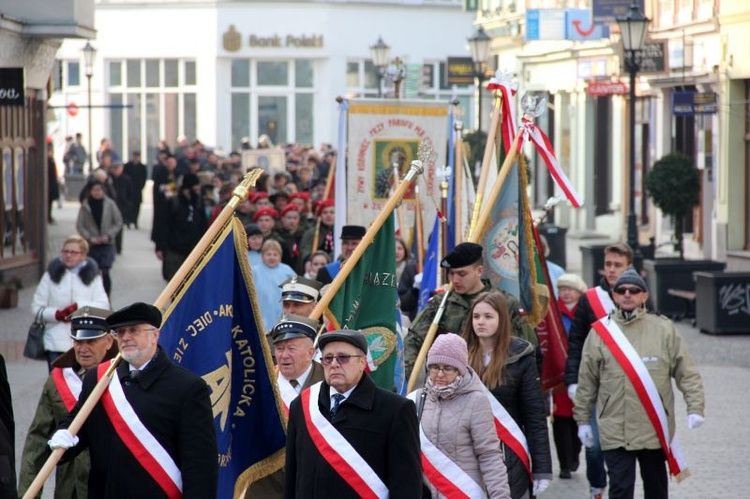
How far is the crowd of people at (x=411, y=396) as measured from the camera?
6551mm

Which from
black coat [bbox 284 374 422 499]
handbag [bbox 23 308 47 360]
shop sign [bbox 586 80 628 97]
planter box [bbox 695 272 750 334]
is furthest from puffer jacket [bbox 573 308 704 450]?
shop sign [bbox 586 80 628 97]

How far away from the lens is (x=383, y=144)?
18.5 metres

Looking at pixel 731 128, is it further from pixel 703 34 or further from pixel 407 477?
pixel 407 477

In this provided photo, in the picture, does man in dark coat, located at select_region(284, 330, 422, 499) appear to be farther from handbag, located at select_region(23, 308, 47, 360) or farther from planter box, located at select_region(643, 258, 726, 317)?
planter box, located at select_region(643, 258, 726, 317)

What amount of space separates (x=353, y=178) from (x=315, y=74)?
4031cm

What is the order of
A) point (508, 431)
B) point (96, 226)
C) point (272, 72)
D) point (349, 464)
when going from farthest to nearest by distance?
point (272, 72)
point (96, 226)
point (508, 431)
point (349, 464)

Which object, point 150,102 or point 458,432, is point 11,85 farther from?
point 150,102

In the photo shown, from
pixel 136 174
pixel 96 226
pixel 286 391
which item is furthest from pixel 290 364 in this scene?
pixel 136 174

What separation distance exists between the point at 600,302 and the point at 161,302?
4.02 m

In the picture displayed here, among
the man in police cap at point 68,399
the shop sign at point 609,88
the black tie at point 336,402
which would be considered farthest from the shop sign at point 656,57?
the black tie at point 336,402

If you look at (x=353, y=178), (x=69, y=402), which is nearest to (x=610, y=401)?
(x=69, y=402)

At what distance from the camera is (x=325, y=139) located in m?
58.5

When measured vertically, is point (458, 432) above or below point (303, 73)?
below

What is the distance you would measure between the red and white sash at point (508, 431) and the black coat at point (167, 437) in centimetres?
227
